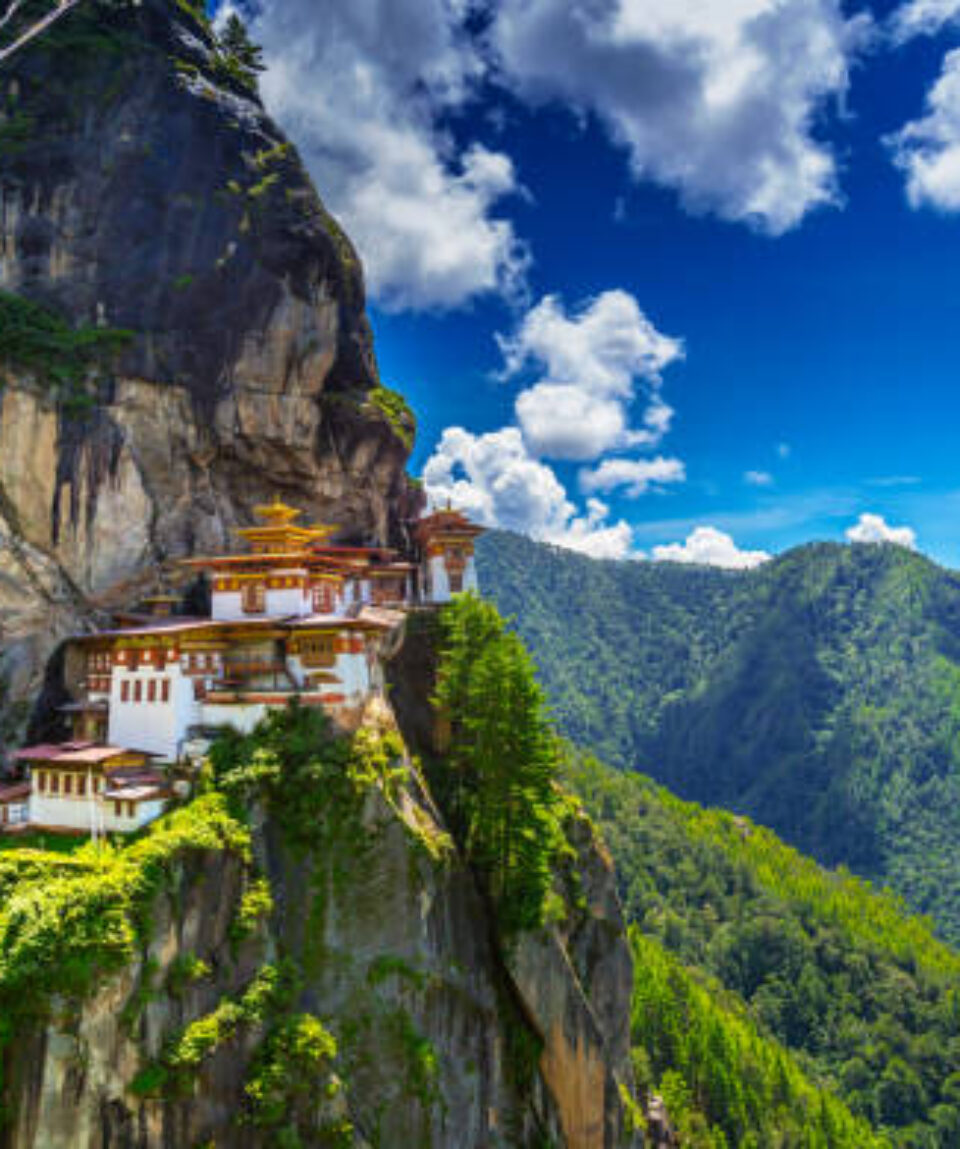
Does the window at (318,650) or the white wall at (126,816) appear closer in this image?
the white wall at (126,816)

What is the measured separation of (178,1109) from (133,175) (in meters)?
45.5

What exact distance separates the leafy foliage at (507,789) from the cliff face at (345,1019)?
137 cm

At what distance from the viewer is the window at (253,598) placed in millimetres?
38531

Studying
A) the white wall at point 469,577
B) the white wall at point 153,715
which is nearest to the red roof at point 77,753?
the white wall at point 153,715

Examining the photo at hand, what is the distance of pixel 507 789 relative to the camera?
1339 inches

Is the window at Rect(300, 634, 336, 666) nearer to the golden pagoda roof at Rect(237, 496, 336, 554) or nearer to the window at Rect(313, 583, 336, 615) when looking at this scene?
the window at Rect(313, 583, 336, 615)

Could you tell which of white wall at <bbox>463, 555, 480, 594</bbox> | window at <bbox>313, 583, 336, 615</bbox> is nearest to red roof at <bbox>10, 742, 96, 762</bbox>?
window at <bbox>313, 583, 336, 615</bbox>

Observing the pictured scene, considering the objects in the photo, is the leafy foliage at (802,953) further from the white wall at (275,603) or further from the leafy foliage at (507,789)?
the white wall at (275,603)

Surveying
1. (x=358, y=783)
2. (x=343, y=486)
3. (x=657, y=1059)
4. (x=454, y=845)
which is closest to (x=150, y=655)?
(x=358, y=783)

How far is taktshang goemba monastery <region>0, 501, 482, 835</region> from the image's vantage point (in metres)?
29.1

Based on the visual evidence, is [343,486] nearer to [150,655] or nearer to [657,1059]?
[150,655]

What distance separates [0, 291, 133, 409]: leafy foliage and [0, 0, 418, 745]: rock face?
0.41m

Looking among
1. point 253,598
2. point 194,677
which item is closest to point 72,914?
point 194,677

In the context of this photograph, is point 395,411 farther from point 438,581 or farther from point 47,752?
point 47,752
